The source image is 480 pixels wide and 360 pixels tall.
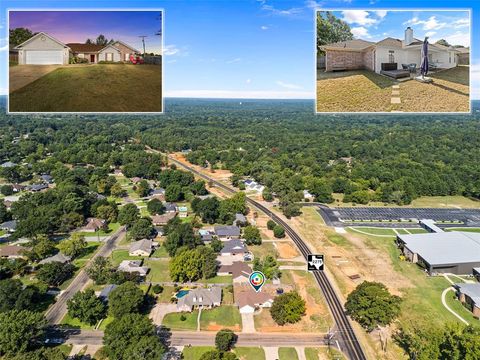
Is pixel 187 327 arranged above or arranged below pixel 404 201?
below

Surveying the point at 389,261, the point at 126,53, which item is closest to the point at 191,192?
the point at 389,261

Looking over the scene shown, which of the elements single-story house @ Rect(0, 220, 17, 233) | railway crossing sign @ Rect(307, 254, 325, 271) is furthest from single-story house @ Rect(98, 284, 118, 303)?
single-story house @ Rect(0, 220, 17, 233)

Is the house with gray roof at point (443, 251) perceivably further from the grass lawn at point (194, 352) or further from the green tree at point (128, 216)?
the green tree at point (128, 216)

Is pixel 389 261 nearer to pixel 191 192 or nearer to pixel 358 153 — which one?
pixel 191 192

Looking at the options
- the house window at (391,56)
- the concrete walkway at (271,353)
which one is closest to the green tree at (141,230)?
the concrete walkway at (271,353)

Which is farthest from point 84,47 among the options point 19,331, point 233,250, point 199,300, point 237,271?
point 233,250

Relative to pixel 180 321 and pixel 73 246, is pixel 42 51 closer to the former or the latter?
pixel 180 321

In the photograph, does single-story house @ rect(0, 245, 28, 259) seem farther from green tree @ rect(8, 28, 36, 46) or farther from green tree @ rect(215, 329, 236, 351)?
green tree @ rect(8, 28, 36, 46)
